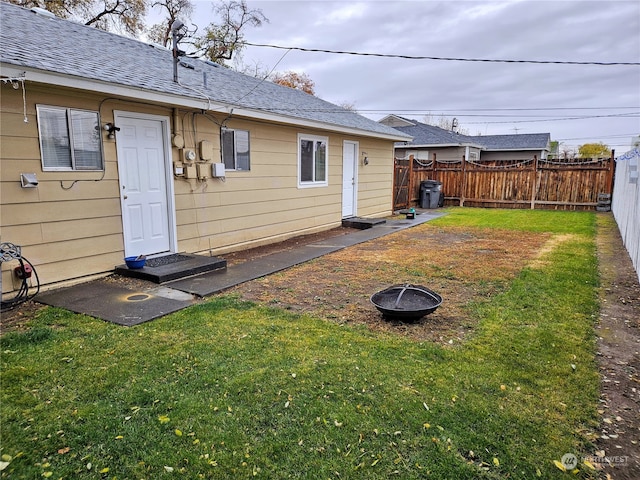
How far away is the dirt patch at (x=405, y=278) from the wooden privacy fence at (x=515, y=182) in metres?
6.54

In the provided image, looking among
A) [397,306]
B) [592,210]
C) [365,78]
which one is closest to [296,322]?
[397,306]

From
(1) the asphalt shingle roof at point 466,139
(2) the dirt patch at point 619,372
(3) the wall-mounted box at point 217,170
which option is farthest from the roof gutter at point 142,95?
(1) the asphalt shingle roof at point 466,139

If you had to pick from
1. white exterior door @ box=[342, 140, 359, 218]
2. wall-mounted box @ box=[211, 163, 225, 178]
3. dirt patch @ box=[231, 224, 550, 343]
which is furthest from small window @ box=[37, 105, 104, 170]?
white exterior door @ box=[342, 140, 359, 218]

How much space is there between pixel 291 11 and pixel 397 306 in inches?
360

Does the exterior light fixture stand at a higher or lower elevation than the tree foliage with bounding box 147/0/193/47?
lower

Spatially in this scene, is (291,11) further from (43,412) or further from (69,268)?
(43,412)

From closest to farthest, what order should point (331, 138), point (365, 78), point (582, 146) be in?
point (331, 138) → point (365, 78) → point (582, 146)

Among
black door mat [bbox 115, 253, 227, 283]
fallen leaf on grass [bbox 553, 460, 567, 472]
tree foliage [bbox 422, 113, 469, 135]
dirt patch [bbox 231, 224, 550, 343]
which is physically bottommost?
fallen leaf on grass [bbox 553, 460, 567, 472]

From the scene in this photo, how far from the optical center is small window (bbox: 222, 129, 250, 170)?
688cm

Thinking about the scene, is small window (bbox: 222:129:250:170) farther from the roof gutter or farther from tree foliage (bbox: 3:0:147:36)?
tree foliage (bbox: 3:0:147:36)

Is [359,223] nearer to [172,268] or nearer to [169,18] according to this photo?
[172,268]

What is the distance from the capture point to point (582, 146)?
42344mm

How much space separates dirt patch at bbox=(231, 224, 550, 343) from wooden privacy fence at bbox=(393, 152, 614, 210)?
6542 mm

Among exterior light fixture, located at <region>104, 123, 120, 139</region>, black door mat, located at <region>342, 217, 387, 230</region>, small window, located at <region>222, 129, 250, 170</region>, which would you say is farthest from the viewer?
black door mat, located at <region>342, 217, 387, 230</region>
